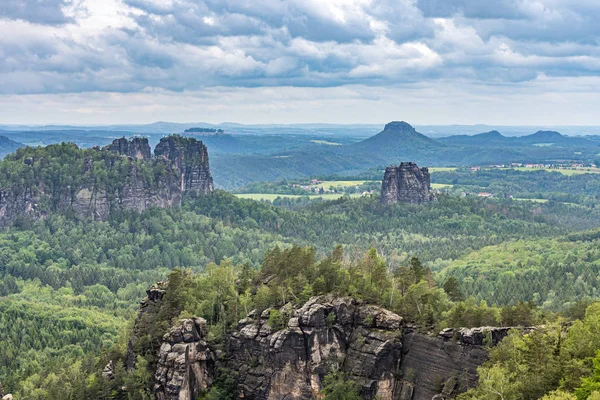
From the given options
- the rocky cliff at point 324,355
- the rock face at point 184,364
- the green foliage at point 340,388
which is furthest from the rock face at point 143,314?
the green foliage at point 340,388

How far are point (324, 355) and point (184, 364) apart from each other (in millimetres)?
14668

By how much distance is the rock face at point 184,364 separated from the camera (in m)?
80.9

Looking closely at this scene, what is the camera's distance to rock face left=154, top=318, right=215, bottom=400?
80875 mm

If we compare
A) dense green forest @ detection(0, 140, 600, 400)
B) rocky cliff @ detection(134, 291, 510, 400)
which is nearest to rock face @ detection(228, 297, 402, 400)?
rocky cliff @ detection(134, 291, 510, 400)

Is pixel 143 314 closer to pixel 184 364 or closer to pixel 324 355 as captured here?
pixel 184 364

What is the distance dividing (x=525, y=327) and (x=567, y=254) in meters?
105

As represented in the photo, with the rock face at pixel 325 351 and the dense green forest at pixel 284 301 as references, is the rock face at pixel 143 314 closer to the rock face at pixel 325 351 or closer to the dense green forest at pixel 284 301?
the dense green forest at pixel 284 301

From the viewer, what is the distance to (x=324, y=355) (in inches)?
3100

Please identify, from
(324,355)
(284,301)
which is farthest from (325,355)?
(284,301)

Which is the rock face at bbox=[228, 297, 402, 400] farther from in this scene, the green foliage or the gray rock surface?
the green foliage

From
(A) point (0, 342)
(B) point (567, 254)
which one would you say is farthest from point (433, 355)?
(B) point (567, 254)

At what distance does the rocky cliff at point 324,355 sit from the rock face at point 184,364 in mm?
103

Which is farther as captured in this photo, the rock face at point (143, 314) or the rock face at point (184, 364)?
the rock face at point (143, 314)

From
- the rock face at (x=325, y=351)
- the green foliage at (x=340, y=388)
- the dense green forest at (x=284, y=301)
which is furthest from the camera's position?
the rock face at (x=325, y=351)
